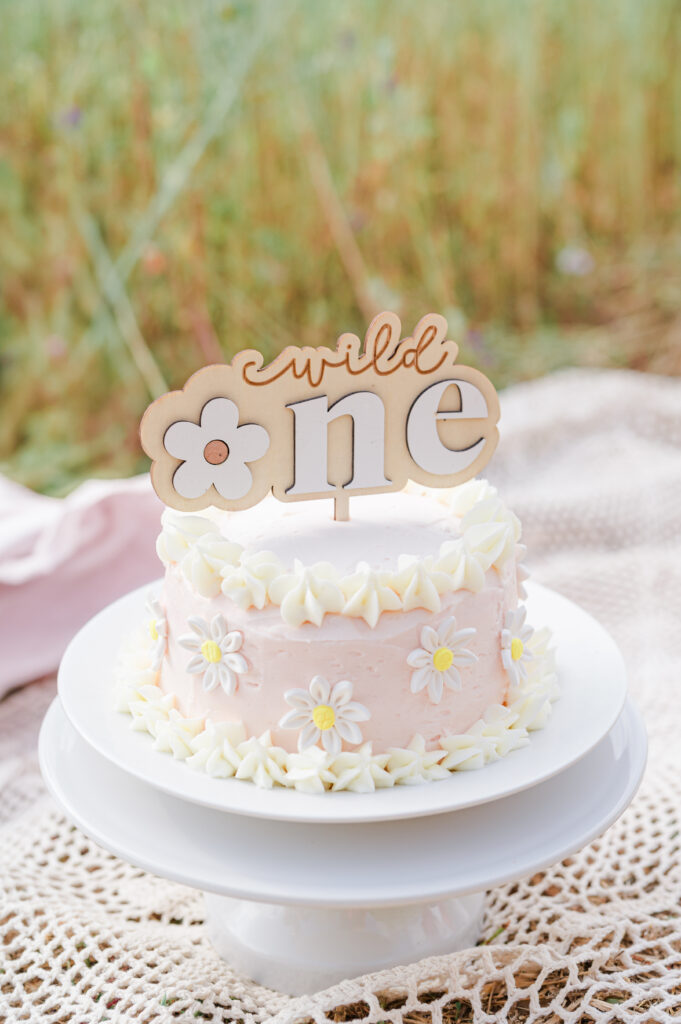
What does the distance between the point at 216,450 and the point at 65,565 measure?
103 cm

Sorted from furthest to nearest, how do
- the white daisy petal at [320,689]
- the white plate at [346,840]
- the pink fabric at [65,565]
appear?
the pink fabric at [65,565]
the white daisy petal at [320,689]
the white plate at [346,840]

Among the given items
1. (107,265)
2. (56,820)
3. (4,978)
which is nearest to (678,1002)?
(4,978)

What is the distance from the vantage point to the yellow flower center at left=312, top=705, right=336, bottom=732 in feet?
4.42

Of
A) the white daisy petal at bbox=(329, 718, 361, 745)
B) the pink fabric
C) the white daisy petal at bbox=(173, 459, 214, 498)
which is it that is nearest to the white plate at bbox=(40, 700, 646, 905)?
the white daisy petal at bbox=(329, 718, 361, 745)

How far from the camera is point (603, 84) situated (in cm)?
415

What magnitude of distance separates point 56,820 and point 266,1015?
2.04ft

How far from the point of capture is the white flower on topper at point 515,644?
4.77 feet

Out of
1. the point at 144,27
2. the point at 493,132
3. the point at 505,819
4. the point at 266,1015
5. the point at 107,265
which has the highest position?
the point at 144,27

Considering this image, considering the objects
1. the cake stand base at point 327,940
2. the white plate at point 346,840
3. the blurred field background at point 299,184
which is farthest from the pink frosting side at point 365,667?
the blurred field background at point 299,184

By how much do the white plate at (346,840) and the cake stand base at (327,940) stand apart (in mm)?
239

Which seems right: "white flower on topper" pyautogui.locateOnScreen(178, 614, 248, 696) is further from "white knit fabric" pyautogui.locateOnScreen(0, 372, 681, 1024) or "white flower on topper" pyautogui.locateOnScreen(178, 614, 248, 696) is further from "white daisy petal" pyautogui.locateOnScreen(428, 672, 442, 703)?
"white knit fabric" pyautogui.locateOnScreen(0, 372, 681, 1024)

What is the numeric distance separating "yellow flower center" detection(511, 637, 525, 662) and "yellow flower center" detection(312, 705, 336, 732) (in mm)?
282

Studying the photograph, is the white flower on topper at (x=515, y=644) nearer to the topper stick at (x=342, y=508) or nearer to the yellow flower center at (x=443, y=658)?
the yellow flower center at (x=443, y=658)

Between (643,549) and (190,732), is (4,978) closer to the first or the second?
(190,732)
